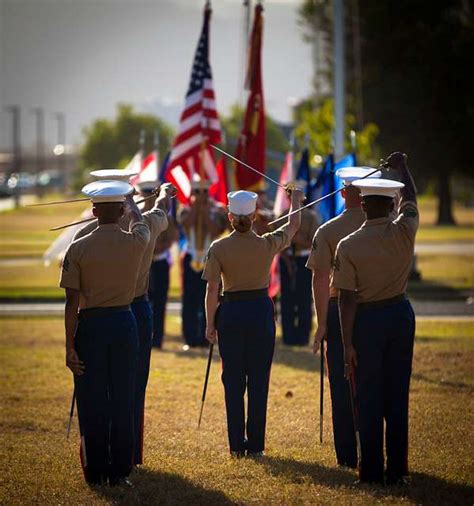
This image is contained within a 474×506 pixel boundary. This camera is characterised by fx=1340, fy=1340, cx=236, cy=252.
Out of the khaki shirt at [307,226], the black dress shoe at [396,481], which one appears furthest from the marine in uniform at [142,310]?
the khaki shirt at [307,226]

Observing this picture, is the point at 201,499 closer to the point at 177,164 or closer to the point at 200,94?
the point at 177,164

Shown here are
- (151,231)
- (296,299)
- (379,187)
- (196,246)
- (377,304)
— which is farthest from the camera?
(296,299)

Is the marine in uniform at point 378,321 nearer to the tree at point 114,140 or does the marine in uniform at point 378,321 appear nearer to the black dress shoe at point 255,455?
the black dress shoe at point 255,455

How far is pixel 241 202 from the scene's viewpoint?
984 centimetres

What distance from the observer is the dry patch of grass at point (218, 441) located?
884 centimetres

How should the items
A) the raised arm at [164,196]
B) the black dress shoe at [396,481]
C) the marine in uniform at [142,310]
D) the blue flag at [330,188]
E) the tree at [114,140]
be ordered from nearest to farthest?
1. the black dress shoe at [396,481]
2. the marine in uniform at [142,310]
3. the raised arm at [164,196]
4. the blue flag at [330,188]
5. the tree at [114,140]

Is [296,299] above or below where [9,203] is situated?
above

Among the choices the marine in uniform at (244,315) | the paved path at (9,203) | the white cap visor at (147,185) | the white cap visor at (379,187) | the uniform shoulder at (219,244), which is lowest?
the paved path at (9,203)

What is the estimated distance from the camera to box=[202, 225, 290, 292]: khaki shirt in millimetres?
10023

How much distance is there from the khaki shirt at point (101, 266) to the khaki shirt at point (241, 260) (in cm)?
111

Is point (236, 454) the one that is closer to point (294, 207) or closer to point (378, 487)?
point (378, 487)

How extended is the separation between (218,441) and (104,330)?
2.37 m

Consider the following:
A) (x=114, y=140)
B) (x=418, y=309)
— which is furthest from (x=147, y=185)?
(x=114, y=140)

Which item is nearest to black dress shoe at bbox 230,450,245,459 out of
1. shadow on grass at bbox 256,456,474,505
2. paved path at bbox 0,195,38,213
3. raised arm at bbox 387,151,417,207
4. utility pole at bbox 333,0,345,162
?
shadow on grass at bbox 256,456,474,505
